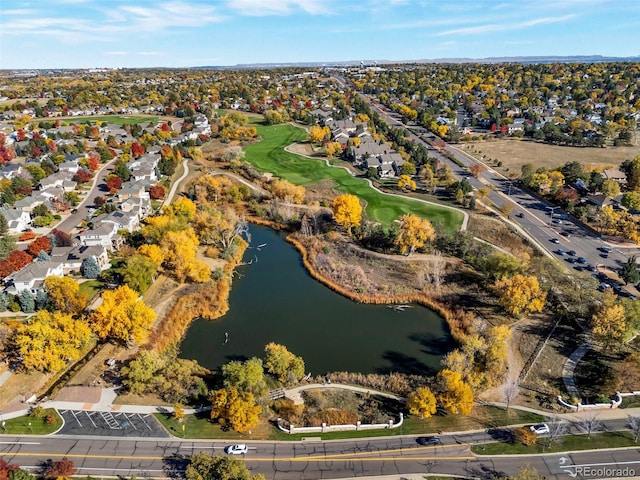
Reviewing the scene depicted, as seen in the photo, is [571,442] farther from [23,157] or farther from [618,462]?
[23,157]

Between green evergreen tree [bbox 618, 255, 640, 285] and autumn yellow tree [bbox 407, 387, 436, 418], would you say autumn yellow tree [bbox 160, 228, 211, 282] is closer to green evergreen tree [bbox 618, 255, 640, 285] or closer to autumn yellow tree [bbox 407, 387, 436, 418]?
autumn yellow tree [bbox 407, 387, 436, 418]

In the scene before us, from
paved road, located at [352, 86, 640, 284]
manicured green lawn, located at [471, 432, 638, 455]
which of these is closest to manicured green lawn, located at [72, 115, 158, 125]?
paved road, located at [352, 86, 640, 284]

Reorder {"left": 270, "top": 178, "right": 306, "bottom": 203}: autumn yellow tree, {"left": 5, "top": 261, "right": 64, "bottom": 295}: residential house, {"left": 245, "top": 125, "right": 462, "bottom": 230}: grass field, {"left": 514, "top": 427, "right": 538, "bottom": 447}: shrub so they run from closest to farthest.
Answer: {"left": 514, "top": 427, "right": 538, "bottom": 447}: shrub → {"left": 5, "top": 261, "right": 64, "bottom": 295}: residential house → {"left": 245, "top": 125, "right": 462, "bottom": 230}: grass field → {"left": 270, "top": 178, "right": 306, "bottom": 203}: autumn yellow tree

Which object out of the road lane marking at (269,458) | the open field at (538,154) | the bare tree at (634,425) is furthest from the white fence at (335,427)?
the open field at (538,154)

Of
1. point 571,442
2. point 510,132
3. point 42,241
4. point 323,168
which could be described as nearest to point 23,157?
point 42,241

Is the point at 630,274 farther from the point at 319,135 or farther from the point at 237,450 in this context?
the point at 319,135

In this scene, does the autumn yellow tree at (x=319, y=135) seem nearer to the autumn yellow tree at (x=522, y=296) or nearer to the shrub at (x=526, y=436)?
the autumn yellow tree at (x=522, y=296)

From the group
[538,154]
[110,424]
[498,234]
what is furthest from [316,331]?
[538,154]
